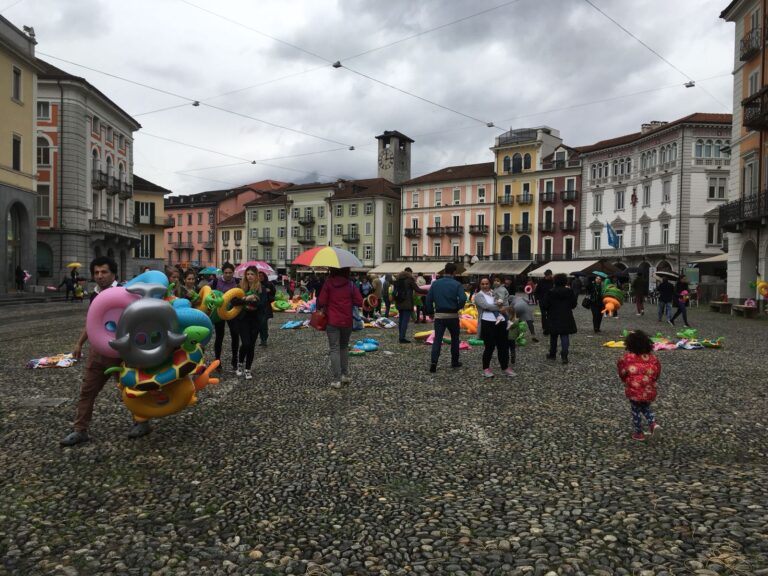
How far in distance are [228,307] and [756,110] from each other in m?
27.2

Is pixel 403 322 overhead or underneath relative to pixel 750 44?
underneath

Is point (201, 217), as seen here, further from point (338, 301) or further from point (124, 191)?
point (338, 301)

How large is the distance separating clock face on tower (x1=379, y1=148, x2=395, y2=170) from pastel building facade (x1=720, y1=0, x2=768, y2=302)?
167 ft

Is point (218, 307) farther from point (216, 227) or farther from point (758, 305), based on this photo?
point (216, 227)

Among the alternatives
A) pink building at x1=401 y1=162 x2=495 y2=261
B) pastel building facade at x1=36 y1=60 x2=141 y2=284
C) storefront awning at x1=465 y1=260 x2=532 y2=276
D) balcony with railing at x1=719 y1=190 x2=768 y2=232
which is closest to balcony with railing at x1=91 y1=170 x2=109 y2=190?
pastel building facade at x1=36 y1=60 x2=141 y2=284

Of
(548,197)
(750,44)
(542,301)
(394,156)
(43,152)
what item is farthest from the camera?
(394,156)

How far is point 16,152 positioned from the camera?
3297 centimetres

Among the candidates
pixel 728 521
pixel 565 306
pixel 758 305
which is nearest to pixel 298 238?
Result: pixel 758 305

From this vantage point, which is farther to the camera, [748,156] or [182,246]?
[182,246]

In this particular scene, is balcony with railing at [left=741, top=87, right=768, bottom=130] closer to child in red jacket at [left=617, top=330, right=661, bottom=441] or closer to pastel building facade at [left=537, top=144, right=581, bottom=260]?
child in red jacket at [left=617, top=330, right=661, bottom=441]

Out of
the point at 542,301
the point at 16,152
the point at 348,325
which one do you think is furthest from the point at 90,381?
the point at 16,152

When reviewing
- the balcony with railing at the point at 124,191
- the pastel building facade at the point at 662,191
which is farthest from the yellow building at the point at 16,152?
the pastel building facade at the point at 662,191

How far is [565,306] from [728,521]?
23.8 ft

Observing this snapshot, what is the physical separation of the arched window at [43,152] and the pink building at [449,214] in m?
39.9
